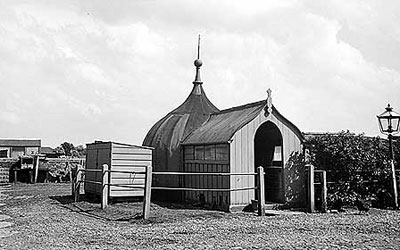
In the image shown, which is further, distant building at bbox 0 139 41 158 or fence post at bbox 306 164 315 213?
distant building at bbox 0 139 41 158

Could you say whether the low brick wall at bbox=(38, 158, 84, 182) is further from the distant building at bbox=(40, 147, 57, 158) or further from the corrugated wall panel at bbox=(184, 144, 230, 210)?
the corrugated wall panel at bbox=(184, 144, 230, 210)

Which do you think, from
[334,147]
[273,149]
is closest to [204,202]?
[273,149]

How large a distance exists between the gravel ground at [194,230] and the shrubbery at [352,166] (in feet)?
3.49

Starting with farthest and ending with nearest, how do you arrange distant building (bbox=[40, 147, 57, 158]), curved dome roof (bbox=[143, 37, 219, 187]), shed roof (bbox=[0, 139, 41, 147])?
1. shed roof (bbox=[0, 139, 41, 147])
2. distant building (bbox=[40, 147, 57, 158])
3. curved dome roof (bbox=[143, 37, 219, 187])

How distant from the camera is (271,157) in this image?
19469 millimetres

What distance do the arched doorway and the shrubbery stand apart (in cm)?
143

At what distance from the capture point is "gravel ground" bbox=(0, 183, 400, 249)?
9.39 metres

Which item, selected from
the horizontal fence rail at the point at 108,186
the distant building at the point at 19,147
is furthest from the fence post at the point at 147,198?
the distant building at the point at 19,147

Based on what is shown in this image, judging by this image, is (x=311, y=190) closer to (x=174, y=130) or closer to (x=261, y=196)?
(x=261, y=196)

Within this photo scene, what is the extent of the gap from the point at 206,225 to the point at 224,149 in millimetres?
4697

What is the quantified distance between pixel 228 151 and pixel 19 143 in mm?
63684

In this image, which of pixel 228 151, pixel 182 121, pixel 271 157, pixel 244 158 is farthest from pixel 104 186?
pixel 271 157

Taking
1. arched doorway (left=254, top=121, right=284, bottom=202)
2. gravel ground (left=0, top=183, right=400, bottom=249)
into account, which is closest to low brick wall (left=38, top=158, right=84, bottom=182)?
arched doorway (left=254, top=121, right=284, bottom=202)

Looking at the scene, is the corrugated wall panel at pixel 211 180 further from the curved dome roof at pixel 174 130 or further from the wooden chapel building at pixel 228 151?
the curved dome roof at pixel 174 130
